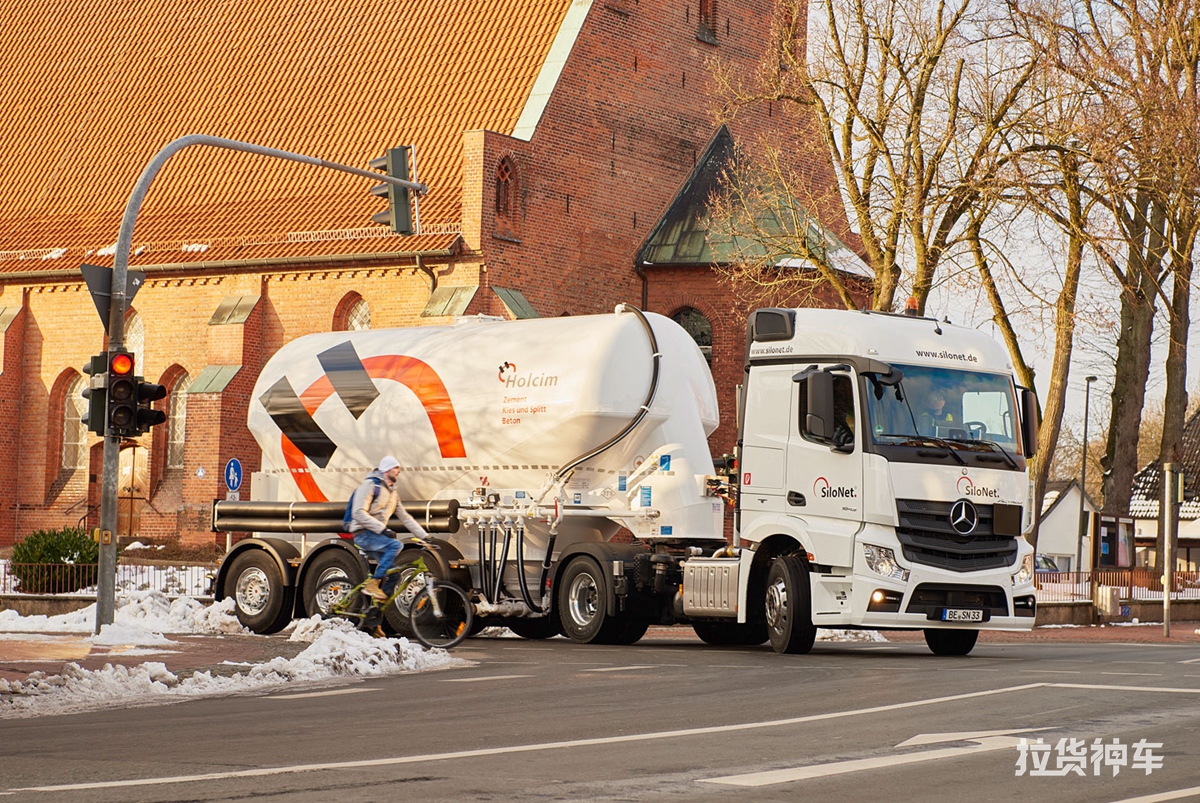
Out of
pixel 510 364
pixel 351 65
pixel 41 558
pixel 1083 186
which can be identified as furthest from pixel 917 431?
pixel 351 65

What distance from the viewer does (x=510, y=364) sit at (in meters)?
19.7

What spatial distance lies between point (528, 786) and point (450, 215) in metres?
29.0

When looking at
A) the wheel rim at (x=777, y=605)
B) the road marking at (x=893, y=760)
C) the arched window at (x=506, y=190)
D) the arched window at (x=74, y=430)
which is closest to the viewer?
the road marking at (x=893, y=760)

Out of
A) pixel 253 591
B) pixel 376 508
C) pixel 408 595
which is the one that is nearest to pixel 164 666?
pixel 376 508

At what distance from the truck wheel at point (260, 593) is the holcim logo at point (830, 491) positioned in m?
7.60

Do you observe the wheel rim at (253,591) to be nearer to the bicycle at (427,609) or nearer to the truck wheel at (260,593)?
the truck wheel at (260,593)

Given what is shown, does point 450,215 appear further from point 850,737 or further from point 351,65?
point 850,737

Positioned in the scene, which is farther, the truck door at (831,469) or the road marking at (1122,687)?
the truck door at (831,469)

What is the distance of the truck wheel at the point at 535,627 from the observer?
20.6 m

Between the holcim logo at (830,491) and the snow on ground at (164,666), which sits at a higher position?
the holcim logo at (830,491)

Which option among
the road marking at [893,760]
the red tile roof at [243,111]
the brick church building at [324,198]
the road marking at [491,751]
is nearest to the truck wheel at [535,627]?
the road marking at [491,751]

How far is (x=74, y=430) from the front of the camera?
137ft

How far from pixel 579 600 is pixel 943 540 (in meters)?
4.56

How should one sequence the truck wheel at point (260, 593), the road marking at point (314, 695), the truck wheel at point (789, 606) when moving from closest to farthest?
the road marking at point (314, 695), the truck wheel at point (789, 606), the truck wheel at point (260, 593)
